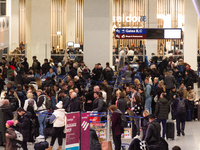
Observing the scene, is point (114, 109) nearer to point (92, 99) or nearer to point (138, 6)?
point (92, 99)

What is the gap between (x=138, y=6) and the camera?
126 feet

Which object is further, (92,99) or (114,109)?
(92,99)

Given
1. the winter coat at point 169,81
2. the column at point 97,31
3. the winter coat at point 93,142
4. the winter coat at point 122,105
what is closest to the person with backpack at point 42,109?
the winter coat at point 122,105

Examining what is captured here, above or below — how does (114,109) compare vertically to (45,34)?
below

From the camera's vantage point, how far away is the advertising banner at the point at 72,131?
26.8 feet

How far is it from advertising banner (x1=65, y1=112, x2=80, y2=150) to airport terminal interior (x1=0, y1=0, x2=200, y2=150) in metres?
0.02

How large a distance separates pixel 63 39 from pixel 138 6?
26.3 ft

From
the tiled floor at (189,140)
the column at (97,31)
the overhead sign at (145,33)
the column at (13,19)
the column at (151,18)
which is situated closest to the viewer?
the tiled floor at (189,140)

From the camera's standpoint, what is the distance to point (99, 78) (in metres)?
18.6

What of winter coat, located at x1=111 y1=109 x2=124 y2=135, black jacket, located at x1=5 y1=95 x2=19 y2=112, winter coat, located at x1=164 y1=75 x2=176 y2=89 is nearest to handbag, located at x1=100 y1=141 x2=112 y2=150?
winter coat, located at x1=111 y1=109 x2=124 y2=135

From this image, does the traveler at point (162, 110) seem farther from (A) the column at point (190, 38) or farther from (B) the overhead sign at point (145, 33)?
(A) the column at point (190, 38)

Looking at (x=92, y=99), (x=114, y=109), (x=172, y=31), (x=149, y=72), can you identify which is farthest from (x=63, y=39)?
(x=114, y=109)

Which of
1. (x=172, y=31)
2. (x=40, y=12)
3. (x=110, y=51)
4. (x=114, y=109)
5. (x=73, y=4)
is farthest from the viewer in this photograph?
(x=73, y=4)

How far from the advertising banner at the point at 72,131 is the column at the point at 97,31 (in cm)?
1370
